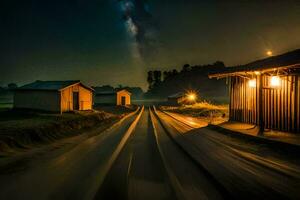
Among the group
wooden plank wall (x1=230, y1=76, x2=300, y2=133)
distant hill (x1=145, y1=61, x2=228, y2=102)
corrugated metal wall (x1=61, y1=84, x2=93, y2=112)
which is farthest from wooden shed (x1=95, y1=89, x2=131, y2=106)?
distant hill (x1=145, y1=61, x2=228, y2=102)

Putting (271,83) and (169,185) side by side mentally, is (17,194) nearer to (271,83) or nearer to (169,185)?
(169,185)

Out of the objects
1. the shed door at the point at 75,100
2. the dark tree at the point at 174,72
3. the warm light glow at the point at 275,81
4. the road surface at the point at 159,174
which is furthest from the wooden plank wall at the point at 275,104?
the dark tree at the point at 174,72

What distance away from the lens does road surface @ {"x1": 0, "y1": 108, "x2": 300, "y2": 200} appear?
5.51 metres

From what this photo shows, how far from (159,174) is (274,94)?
32.1 ft

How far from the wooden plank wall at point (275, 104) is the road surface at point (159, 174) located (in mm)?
3324

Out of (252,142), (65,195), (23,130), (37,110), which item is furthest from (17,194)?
(37,110)

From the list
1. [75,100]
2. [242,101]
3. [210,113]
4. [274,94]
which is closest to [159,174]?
[274,94]

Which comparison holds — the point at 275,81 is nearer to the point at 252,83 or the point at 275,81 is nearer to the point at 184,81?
the point at 252,83

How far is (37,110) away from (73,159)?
65.1ft

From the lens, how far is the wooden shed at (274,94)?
1211cm

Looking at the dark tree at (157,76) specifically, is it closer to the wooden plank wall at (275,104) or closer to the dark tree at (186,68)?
the dark tree at (186,68)

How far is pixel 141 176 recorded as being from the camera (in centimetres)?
693

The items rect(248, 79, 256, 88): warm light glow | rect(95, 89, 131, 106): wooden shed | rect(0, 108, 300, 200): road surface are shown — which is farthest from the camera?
rect(95, 89, 131, 106): wooden shed

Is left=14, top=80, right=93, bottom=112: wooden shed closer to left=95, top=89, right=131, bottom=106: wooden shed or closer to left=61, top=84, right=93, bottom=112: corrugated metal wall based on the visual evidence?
left=61, top=84, right=93, bottom=112: corrugated metal wall
